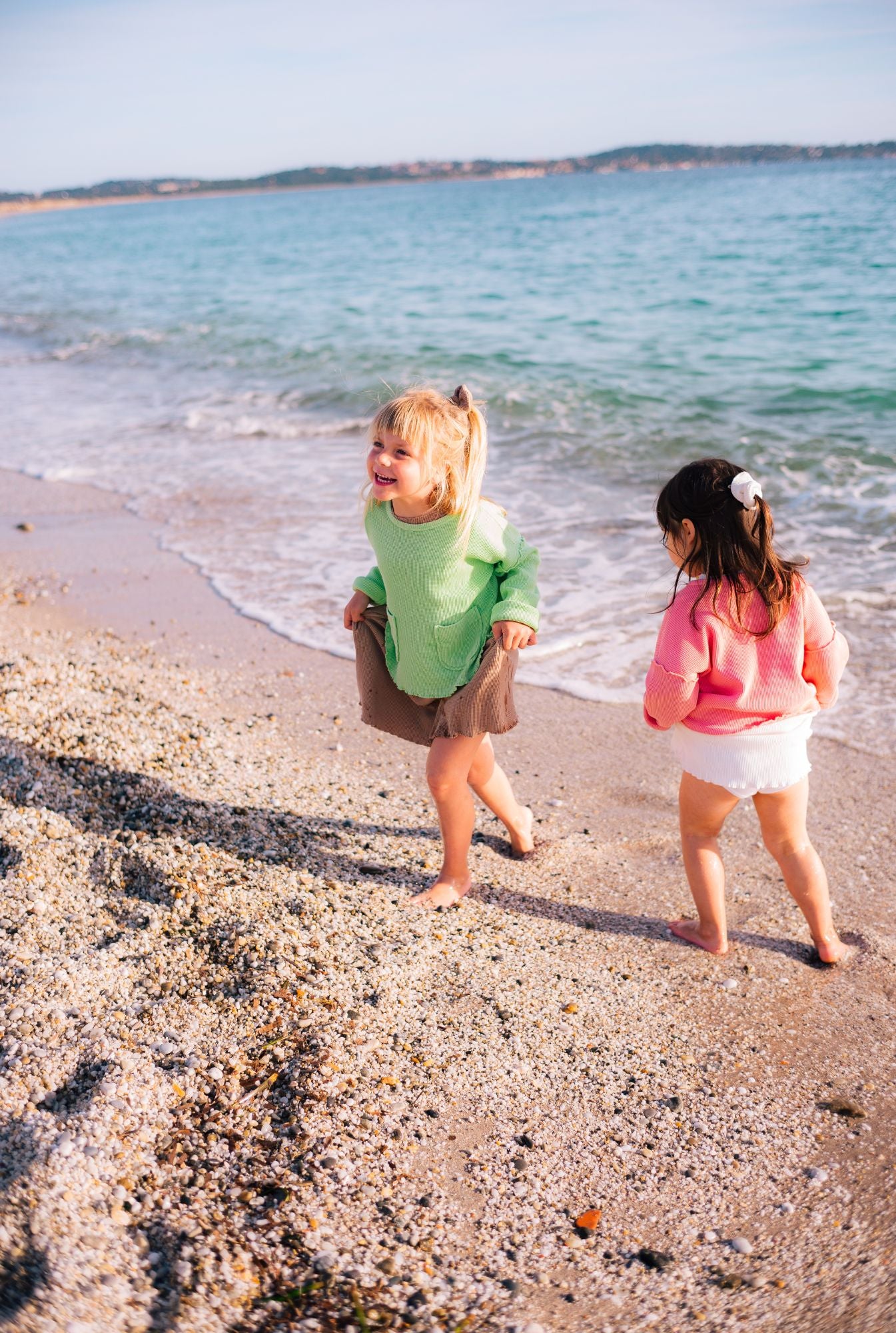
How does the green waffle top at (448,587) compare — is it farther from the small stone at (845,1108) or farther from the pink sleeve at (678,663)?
the small stone at (845,1108)

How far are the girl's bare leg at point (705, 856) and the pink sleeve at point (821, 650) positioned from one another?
0.38 meters

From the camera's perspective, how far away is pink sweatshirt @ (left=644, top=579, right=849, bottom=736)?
2.46 metres

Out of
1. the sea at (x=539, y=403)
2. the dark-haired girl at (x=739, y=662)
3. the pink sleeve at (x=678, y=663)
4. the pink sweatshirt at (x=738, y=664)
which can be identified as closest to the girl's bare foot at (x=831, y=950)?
the dark-haired girl at (x=739, y=662)

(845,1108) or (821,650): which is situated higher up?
(821,650)

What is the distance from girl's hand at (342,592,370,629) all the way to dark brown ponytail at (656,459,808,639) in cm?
102

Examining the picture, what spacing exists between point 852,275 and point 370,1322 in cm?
1931

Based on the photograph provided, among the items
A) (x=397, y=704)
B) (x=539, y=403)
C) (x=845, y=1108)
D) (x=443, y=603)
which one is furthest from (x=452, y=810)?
(x=539, y=403)

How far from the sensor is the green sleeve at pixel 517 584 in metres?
2.82

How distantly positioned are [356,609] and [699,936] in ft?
4.58

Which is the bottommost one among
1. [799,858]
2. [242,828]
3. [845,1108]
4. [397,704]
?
[845,1108]

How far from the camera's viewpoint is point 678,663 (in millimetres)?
2465

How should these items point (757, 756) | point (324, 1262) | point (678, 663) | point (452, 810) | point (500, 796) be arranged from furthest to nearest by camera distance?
point (500, 796), point (452, 810), point (757, 756), point (678, 663), point (324, 1262)

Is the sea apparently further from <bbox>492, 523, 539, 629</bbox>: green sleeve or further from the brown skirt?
the brown skirt

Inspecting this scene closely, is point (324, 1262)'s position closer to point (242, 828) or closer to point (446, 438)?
point (242, 828)
